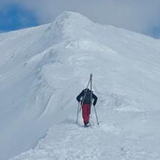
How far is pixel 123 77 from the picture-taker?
80.4 ft

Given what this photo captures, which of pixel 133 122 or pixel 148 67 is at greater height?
pixel 148 67

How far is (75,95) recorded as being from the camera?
68.3 feet

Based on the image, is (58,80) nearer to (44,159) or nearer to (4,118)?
(4,118)

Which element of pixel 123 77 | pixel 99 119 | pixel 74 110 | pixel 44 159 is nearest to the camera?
pixel 44 159

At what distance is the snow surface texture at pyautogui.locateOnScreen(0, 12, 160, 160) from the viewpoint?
12.4 m

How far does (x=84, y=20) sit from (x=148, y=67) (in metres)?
13.9

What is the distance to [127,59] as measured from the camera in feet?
99.2

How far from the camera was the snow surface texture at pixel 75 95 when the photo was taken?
12.4m

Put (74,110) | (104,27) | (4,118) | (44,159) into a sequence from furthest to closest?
(104,27) → (4,118) → (74,110) → (44,159)

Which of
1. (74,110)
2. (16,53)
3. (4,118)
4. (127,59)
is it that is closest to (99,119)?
(74,110)

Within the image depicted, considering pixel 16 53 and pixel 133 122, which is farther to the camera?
pixel 16 53

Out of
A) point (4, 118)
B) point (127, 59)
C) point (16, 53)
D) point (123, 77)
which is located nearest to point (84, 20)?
point (16, 53)

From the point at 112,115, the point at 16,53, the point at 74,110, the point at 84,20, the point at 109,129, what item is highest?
the point at 84,20

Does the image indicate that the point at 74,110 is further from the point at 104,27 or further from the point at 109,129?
the point at 104,27
